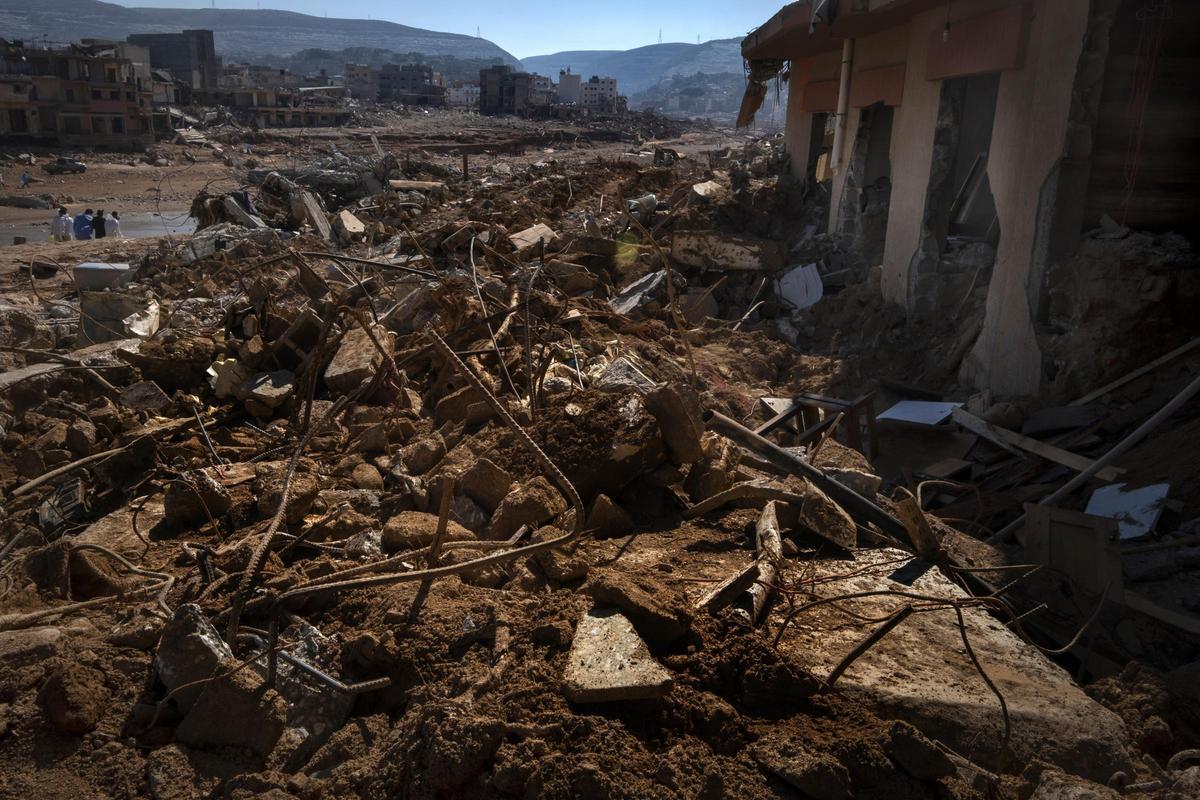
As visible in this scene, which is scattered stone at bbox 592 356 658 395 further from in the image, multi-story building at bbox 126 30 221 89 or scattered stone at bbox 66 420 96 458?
multi-story building at bbox 126 30 221 89

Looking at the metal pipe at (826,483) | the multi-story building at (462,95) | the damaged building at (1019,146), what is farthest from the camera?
the multi-story building at (462,95)

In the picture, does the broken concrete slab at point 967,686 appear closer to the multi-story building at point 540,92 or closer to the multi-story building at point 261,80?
the multi-story building at point 540,92

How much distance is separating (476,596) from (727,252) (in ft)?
28.5

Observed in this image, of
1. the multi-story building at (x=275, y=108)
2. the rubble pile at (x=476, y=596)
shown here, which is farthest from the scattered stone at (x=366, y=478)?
the multi-story building at (x=275, y=108)

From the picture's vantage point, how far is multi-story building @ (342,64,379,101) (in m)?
84.9

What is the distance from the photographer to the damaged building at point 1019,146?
18.7 ft

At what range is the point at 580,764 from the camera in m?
1.96

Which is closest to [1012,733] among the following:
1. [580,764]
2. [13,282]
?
[580,764]

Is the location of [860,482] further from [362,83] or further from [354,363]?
[362,83]

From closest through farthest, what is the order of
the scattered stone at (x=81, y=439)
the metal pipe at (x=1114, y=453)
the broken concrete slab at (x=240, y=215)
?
the metal pipe at (x=1114, y=453) < the scattered stone at (x=81, y=439) < the broken concrete slab at (x=240, y=215)

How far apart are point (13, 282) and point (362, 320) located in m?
12.2

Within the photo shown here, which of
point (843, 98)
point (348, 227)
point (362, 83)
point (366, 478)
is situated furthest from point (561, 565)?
point (362, 83)

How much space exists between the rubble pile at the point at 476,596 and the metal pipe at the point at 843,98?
6498 millimetres

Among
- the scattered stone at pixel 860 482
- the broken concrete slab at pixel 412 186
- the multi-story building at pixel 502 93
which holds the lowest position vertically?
the scattered stone at pixel 860 482
